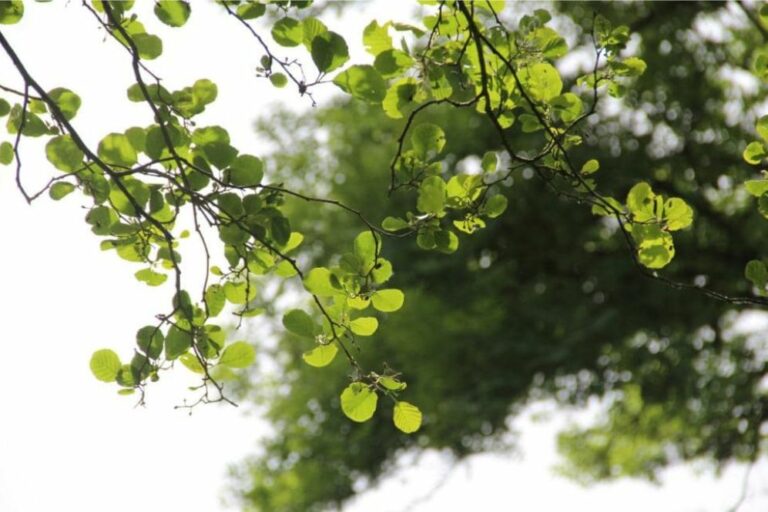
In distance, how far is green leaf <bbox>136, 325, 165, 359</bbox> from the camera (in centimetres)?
113

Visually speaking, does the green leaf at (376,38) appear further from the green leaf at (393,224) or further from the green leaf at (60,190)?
the green leaf at (60,190)

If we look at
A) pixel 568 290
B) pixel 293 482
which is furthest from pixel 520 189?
pixel 293 482

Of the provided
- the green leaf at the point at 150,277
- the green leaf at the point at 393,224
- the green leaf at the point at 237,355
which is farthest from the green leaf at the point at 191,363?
the green leaf at the point at 393,224

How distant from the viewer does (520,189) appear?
17.6 ft

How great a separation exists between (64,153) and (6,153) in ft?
0.32

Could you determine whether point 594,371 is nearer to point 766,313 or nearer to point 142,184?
point 766,313

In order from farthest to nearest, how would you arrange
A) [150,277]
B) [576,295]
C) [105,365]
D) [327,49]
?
1. [576,295]
2. [150,277]
3. [105,365]
4. [327,49]

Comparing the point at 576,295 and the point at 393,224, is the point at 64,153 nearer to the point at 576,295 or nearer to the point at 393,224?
the point at 393,224

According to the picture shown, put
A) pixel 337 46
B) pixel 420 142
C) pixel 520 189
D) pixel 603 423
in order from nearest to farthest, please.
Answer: pixel 337 46 → pixel 420 142 → pixel 520 189 → pixel 603 423

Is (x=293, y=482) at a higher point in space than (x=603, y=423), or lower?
lower

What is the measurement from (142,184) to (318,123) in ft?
17.4

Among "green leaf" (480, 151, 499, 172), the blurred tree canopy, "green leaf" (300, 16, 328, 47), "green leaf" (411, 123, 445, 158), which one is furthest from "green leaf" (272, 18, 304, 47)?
the blurred tree canopy

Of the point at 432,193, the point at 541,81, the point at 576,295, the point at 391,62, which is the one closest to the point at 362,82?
the point at 391,62

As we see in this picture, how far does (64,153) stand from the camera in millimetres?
1139
